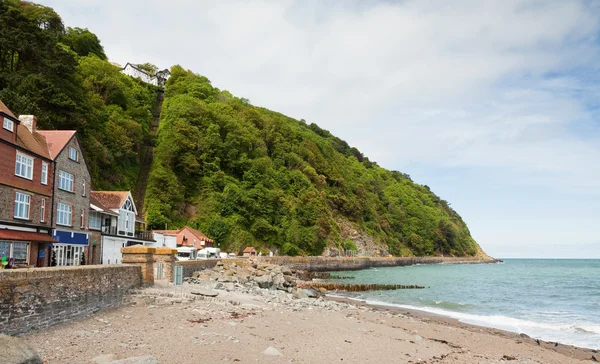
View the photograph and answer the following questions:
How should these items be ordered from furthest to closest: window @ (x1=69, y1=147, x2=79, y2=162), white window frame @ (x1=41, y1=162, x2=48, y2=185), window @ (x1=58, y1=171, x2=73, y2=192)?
1. window @ (x1=69, y1=147, x2=79, y2=162)
2. window @ (x1=58, y1=171, x2=73, y2=192)
3. white window frame @ (x1=41, y1=162, x2=48, y2=185)

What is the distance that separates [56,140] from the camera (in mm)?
28562

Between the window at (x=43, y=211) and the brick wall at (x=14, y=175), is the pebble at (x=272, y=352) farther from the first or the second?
the window at (x=43, y=211)

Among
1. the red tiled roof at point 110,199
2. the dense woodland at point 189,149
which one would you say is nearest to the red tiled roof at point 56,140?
the red tiled roof at point 110,199

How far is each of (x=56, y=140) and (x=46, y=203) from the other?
4.54 meters

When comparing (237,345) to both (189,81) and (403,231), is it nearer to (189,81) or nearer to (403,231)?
(189,81)

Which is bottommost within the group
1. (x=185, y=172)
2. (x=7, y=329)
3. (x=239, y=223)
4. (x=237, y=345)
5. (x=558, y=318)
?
(x=558, y=318)

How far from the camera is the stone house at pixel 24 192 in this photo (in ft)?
73.4

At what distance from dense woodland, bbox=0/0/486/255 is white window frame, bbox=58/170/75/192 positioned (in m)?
14.6

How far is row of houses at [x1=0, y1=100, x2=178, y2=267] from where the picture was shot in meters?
22.7

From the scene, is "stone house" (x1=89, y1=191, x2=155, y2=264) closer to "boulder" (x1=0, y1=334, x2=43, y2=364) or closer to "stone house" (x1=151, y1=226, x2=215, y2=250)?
"stone house" (x1=151, y1=226, x2=215, y2=250)

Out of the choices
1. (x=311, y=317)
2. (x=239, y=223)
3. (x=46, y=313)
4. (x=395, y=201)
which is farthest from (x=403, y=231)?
(x=46, y=313)

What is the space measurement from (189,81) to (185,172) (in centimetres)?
4784

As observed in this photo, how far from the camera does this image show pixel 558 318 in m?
26.9

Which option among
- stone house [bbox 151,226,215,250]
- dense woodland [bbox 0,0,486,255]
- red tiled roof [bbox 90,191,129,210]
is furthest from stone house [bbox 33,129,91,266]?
stone house [bbox 151,226,215,250]
